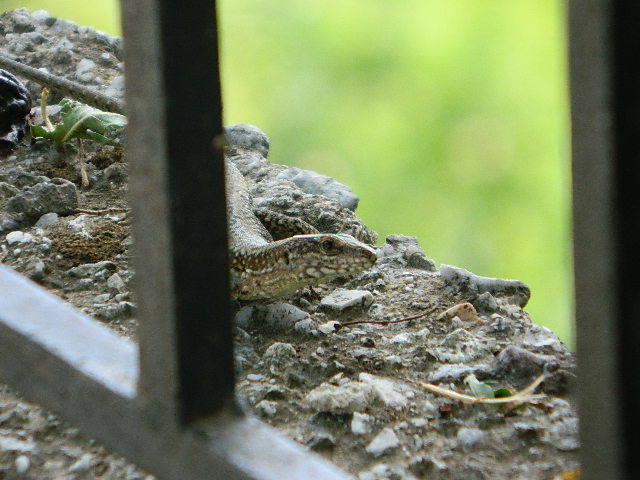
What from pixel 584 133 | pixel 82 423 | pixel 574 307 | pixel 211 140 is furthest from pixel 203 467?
pixel 584 133

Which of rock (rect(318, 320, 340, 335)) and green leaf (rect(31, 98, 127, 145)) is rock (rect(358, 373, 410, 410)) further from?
green leaf (rect(31, 98, 127, 145))

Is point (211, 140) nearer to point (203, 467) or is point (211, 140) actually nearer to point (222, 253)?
point (222, 253)

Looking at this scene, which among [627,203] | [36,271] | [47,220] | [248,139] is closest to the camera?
[627,203]

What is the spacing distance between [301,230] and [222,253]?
2.37m

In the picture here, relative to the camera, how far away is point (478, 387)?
228 cm

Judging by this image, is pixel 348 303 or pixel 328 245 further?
pixel 328 245

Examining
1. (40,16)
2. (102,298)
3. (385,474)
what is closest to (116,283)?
(102,298)

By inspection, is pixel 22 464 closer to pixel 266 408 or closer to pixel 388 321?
pixel 266 408

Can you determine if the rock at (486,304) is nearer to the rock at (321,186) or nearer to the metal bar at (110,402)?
the rock at (321,186)

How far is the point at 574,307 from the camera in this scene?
104cm

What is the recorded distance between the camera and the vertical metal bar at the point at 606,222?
93 cm

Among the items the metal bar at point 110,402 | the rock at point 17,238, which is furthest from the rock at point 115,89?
the metal bar at point 110,402

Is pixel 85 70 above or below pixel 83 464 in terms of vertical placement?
above

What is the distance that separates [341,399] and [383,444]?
185mm
